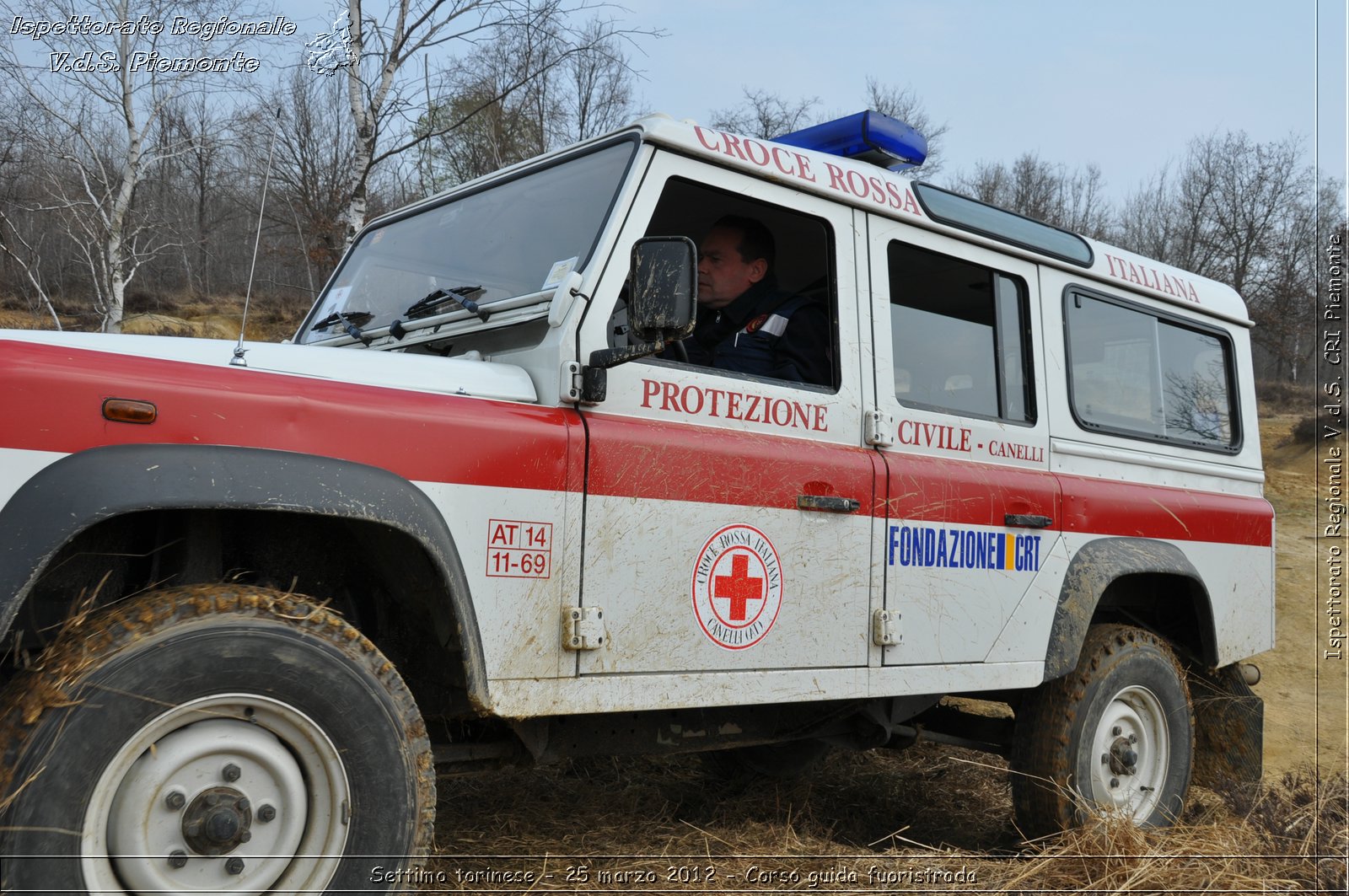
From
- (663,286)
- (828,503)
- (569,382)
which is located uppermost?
(663,286)

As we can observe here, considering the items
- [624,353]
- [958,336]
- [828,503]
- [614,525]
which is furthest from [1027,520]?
[624,353]

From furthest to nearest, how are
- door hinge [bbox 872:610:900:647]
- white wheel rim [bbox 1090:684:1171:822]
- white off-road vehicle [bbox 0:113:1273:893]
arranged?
white wheel rim [bbox 1090:684:1171:822] < door hinge [bbox 872:610:900:647] < white off-road vehicle [bbox 0:113:1273:893]

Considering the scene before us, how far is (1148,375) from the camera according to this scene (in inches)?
180

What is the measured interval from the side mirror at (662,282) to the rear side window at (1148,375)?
2.27 m

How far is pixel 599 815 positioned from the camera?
13.5 ft

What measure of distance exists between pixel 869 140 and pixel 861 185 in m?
0.36

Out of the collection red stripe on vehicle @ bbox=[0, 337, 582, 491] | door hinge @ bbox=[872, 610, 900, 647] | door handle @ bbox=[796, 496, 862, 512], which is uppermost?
red stripe on vehicle @ bbox=[0, 337, 582, 491]

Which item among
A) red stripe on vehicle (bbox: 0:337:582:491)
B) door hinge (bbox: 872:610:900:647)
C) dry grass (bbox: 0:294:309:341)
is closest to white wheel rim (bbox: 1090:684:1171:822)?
door hinge (bbox: 872:610:900:647)

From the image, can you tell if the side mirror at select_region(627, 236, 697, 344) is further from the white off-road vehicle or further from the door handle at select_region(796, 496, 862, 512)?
the door handle at select_region(796, 496, 862, 512)

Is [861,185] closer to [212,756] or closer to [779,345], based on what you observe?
[779,345]

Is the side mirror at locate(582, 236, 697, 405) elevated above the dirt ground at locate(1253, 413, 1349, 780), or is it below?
above

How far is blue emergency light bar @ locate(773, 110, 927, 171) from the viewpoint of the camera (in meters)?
3.78

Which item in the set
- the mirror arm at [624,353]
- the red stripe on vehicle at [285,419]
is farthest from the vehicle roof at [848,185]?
the red stripe on vehicle at [285,419]

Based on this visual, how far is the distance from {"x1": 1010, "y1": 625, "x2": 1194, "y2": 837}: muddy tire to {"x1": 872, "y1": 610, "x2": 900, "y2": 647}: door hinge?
1.13 metres
